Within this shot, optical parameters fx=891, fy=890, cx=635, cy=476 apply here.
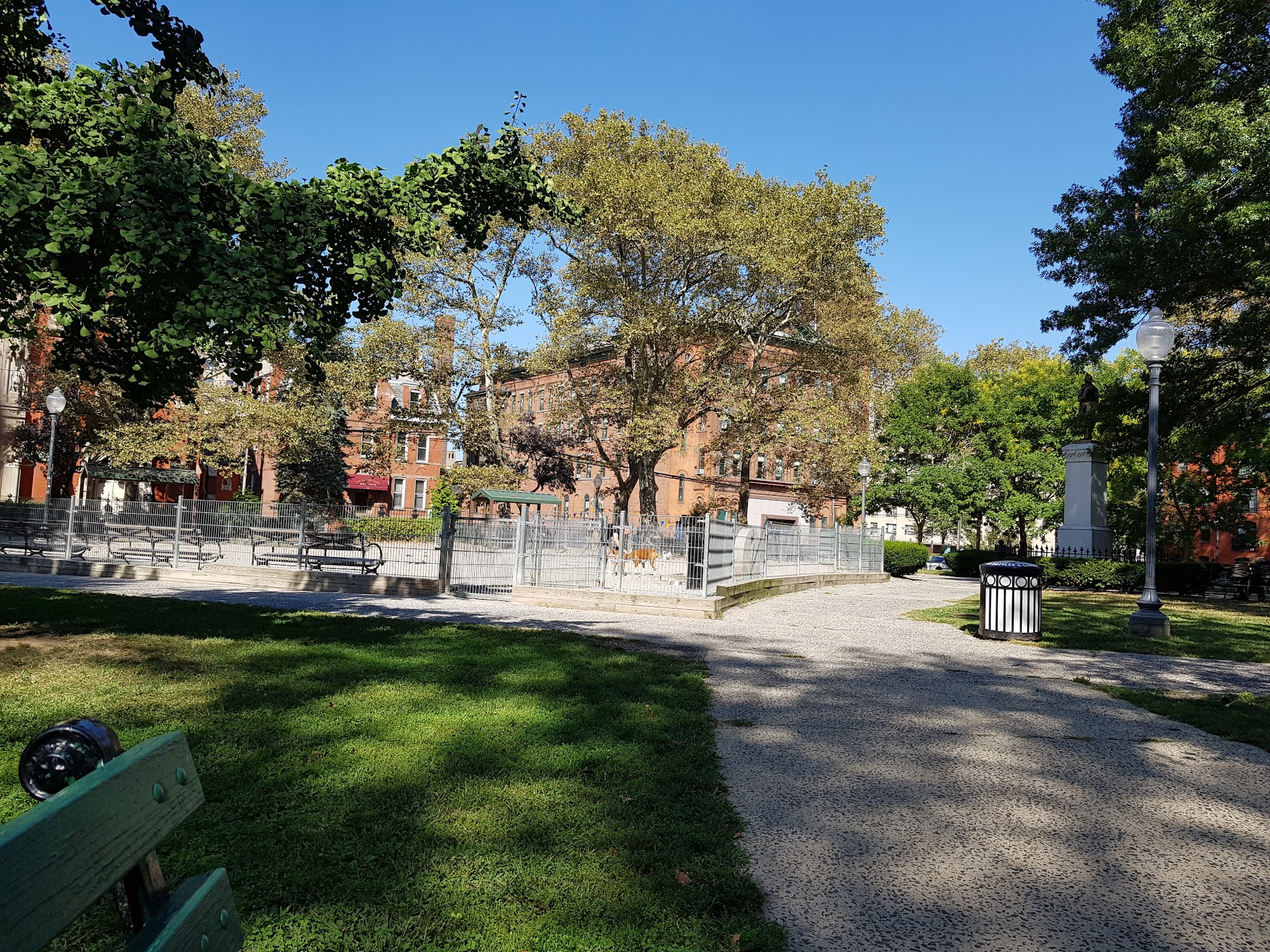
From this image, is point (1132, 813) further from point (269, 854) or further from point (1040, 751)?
point (269, 854)

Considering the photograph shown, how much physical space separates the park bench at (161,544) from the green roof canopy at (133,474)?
18196mm

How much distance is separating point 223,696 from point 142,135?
4528 mm

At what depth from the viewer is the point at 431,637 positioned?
10453 mm

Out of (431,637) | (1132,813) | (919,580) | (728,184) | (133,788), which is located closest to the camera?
(133,788)

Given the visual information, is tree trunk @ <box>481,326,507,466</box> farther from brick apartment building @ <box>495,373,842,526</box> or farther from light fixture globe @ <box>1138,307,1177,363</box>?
light fixture globe @ <box>1138,307,1177,363</box>

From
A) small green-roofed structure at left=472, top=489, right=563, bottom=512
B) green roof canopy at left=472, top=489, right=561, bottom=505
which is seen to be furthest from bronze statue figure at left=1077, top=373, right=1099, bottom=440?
green roof canopy at left=472, top=489, right=561, bottom=505

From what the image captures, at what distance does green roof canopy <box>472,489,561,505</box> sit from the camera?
33.8m

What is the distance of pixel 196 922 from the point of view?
156 centimetres

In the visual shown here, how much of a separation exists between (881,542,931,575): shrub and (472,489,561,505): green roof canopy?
14363mm

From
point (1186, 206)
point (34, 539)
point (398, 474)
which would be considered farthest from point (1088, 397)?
point (398, 474)

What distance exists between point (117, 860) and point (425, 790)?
3.14m

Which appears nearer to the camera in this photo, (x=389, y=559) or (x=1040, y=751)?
(x=1040, y=751)

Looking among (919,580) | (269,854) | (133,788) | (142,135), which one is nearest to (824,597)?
(919,580)

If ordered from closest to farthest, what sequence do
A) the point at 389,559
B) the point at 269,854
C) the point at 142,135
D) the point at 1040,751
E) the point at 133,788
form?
the point at 133,788 → the point at 269,854 → the point at 1040,751 → the point at 142,135 → the point at 389,559
